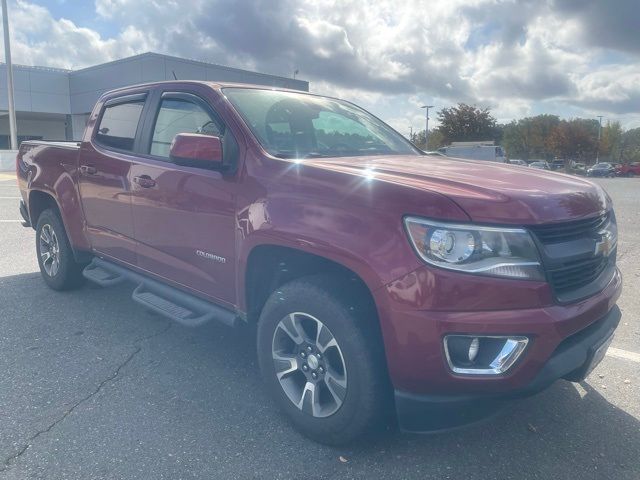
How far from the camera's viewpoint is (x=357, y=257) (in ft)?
7.73

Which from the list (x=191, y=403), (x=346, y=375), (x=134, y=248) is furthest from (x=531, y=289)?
(x=134, y=248)

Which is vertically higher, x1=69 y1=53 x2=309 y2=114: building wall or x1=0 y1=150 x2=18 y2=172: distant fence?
x1=69 y1=53 x2=309 y2=114: building wall

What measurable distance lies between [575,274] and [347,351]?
1.13 meters

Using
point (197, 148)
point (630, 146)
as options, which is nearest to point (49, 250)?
point (197, 148)

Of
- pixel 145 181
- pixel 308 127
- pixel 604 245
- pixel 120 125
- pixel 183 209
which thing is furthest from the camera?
pixel 120 125

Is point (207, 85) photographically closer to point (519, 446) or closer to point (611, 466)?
point (519, 446)

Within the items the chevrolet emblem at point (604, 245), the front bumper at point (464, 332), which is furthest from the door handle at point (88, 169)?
the chevrolet emblem at point (604, 245)

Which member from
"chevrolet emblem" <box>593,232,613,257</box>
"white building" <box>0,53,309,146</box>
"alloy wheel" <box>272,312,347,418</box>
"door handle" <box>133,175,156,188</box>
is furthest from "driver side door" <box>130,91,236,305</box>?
"white building" <box>0,53,309,146</box>

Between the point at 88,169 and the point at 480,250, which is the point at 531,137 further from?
the point at 480,250

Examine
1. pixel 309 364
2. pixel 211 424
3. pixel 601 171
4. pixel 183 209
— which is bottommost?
pixel 211 424

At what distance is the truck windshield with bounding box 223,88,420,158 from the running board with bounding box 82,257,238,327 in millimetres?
1098

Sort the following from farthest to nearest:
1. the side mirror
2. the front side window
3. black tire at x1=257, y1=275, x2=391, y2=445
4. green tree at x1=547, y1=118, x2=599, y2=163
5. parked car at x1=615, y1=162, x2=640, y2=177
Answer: green tree at x1=547, y1=118, x2=599, y2=163, parked car at x1=615, y1=162, x2=640, y2=177, the front side window, the side mirror, black tire at x1=257, y1=275, x2=391, y2=445

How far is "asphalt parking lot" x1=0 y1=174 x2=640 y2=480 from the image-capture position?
254 centimetres

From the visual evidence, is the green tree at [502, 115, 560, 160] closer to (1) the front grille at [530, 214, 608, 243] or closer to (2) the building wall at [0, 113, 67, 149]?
(2) the building wall at [0, 113, 67, 149]
